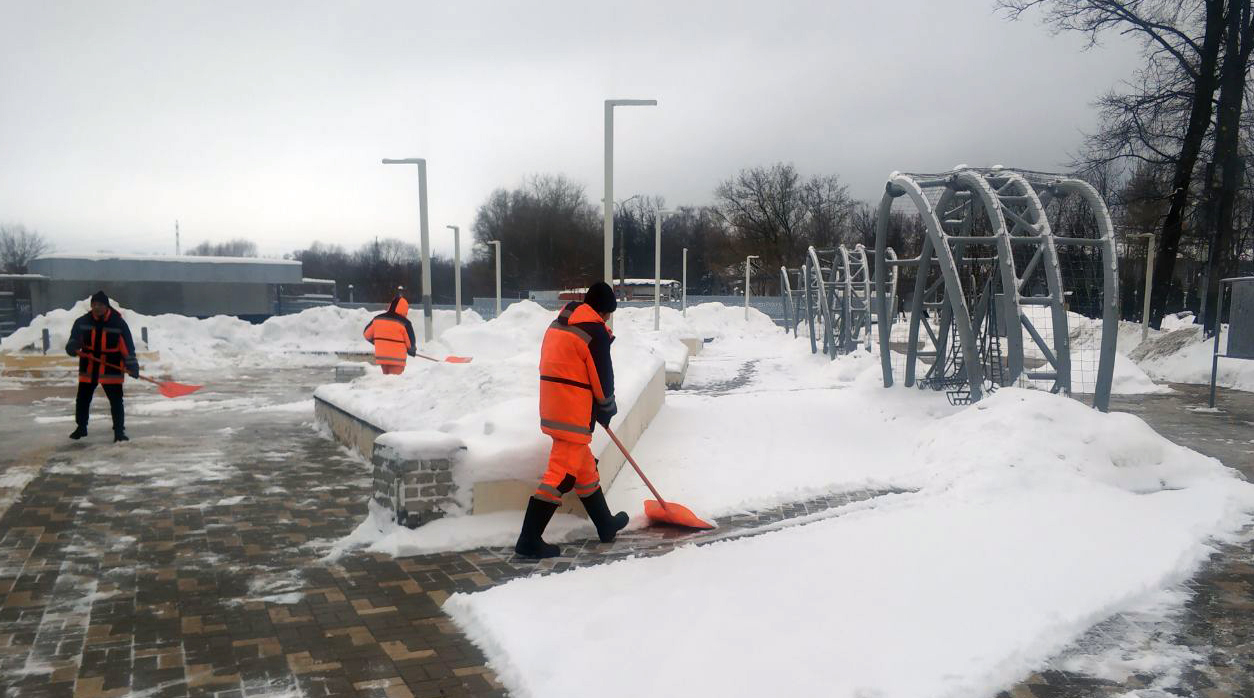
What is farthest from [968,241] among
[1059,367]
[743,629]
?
[743,629]

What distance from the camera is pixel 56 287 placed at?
34.7 meters

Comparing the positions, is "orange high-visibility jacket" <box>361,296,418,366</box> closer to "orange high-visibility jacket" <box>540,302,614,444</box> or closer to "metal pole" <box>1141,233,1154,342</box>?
"orange high-visibility jacket" <box>540,302,614,444</box>

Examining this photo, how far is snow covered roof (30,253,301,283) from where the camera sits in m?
34.8

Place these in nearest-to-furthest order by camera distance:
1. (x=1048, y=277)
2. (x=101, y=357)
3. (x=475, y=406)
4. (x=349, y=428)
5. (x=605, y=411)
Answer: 1. (x=605, y=411)
2. (x=475, y=406)
3. (x=1048, y=277)
4. (x=349, y=428)
5. (x=101, y=357)

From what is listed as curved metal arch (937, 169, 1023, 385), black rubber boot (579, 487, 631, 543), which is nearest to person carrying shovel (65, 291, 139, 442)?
black rubber boot (579, 487, 631, 543)

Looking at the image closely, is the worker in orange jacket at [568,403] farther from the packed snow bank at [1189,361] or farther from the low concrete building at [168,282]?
the low concrete building at [168,282]

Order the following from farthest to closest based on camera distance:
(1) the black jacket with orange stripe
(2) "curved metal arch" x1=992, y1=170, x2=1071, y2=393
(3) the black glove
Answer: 1. (1) the black jacket with orange stripe
2. (2) "curved metal arch" x1=992, y1=170, x2=1071, y2=393
3. (3) the black glove

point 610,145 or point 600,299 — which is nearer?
point 600,299

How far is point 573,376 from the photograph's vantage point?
545 centimetres

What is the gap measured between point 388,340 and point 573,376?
809 centimetres

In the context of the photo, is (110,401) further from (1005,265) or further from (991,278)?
(991,278)

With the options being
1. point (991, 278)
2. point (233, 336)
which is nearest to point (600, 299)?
point (991, 278)

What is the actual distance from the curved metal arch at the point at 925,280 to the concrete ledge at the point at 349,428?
5.94 metres

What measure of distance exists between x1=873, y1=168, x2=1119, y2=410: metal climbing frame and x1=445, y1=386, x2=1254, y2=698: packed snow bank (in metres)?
1.85
